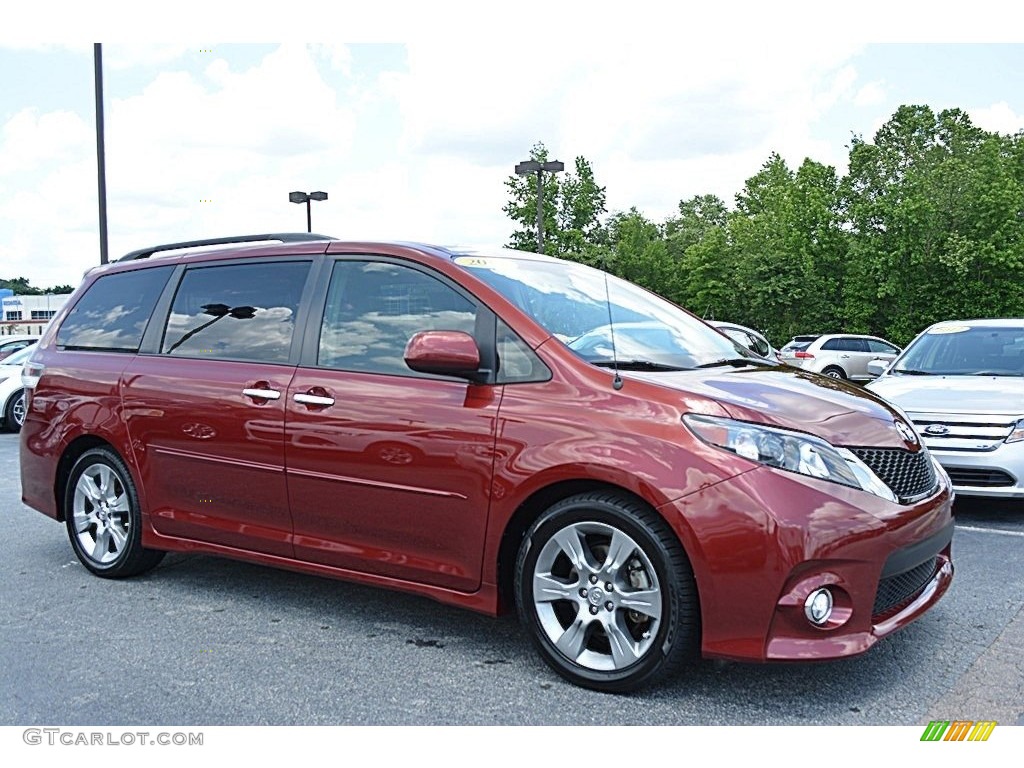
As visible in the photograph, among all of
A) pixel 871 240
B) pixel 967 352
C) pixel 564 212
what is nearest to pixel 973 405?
pixel 967 352

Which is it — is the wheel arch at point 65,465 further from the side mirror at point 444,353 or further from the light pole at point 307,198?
the light pole at point 307,198

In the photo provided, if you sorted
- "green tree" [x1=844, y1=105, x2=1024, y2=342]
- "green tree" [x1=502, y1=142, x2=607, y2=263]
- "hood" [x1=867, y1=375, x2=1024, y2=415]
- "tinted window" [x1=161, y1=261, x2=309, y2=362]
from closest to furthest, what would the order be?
"tinted window" [x1=161, y1=261, x2=309, y2=362], "hood" [x1=867, y1=375, x2=1024, y2=415], "green tree" [x1=844, y1=105, x2=1024, y2=342], "green tree" [x1=502, y1=142, x2=607, y2=263]

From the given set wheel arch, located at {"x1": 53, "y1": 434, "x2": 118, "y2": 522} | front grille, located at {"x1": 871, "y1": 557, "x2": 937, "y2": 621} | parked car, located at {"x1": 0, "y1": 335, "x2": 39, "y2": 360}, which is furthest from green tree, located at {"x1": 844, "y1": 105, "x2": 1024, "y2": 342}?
wheel arch, located at {"x1": 53, "y1": 434, "x2": 118, "y2": 522}

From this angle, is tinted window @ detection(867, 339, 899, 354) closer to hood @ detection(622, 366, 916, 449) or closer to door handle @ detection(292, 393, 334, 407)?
hood @ detection(622, 366, 916, 449)

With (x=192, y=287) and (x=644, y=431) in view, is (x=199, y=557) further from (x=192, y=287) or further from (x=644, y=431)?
(x=644, y=431)

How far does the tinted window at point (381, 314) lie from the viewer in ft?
13.2

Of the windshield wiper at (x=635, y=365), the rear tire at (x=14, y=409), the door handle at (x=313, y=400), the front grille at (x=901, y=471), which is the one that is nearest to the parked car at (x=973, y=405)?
the front grille at (x=901, y=471)

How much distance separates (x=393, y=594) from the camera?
4785mm

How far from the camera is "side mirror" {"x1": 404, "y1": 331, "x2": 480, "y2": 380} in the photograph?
145 inches

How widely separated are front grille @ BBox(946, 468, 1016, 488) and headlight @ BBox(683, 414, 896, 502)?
3456mm

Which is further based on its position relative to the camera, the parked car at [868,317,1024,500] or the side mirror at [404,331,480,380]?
the parked car at [868,317,1024,500]

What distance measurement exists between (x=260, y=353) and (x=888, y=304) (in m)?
36.5

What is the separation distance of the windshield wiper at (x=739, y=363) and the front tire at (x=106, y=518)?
3018mm

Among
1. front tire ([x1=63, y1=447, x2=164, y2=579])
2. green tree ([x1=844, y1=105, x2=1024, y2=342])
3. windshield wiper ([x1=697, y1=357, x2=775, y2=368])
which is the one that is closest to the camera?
windshield wiper ([x1=697, y1=357, x2=775, y2=368])
